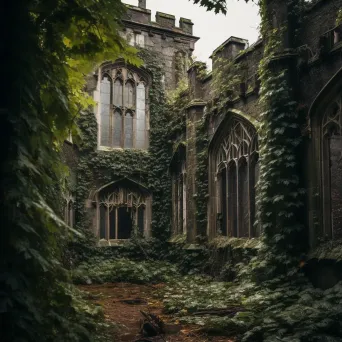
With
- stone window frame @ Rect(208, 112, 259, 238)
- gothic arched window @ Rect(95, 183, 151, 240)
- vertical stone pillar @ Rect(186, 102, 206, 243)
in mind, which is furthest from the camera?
gothic arched window @ Rect(95, 183, 151, 240)

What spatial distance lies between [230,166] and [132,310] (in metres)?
4.66

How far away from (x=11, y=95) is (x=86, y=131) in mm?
10416

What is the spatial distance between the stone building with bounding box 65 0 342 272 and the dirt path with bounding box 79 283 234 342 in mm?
2541

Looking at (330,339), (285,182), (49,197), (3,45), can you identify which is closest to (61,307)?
(49,197)

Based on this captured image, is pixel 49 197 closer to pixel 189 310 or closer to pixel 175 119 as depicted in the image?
pixel 189 310

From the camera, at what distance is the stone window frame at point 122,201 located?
13406 millimetres

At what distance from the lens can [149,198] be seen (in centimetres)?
1414

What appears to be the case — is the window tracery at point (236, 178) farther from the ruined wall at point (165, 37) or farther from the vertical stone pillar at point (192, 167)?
the ruined wall at point (165, 37)

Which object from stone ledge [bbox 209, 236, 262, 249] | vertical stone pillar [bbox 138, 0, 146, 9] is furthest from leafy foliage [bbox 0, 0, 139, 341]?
vertical stone pillar [bbox 138, 0, 146, 9]

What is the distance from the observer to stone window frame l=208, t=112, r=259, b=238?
9531 mm

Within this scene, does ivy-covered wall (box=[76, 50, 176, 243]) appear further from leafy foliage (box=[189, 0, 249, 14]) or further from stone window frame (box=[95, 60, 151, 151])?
leafy foliage (box=[189, 0, 249, 14])

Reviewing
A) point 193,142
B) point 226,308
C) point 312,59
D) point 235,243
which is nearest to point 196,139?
point 193,142

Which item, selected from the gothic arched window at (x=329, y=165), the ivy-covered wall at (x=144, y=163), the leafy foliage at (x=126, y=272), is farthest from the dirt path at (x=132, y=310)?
the ivy-covered wall at (x=144, y=163)

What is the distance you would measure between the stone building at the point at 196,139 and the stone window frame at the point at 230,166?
0.03m
